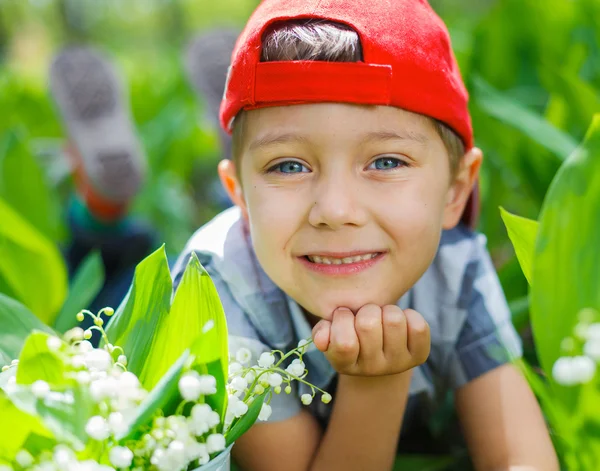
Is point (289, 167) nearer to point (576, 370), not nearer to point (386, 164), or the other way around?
point (386, 164)

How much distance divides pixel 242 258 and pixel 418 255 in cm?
30

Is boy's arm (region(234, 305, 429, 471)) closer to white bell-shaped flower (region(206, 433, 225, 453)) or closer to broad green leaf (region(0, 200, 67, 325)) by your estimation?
white bell-shaped flower (region(206, 433, 225, 453))

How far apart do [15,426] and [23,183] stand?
4.67ft

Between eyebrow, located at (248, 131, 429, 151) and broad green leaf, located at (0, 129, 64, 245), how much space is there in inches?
46.1

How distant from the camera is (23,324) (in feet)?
3.15

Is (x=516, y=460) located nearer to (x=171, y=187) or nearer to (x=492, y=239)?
(x=492, y=239)

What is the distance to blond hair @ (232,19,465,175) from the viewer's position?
0.92 meters

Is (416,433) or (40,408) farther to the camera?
(416,433)

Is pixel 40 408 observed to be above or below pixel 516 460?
above

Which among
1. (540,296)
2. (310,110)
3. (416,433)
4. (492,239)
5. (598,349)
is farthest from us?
(492,239)

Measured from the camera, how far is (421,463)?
4.30 ft

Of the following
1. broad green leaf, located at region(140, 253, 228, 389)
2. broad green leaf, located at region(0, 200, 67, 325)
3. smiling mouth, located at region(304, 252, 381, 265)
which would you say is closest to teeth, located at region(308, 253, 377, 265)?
smiling mouth, located at region(304, 252, 381, 265)

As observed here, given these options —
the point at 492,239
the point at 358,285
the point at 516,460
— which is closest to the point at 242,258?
the point at 358,285

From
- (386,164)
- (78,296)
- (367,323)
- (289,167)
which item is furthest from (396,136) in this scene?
(78,296)
